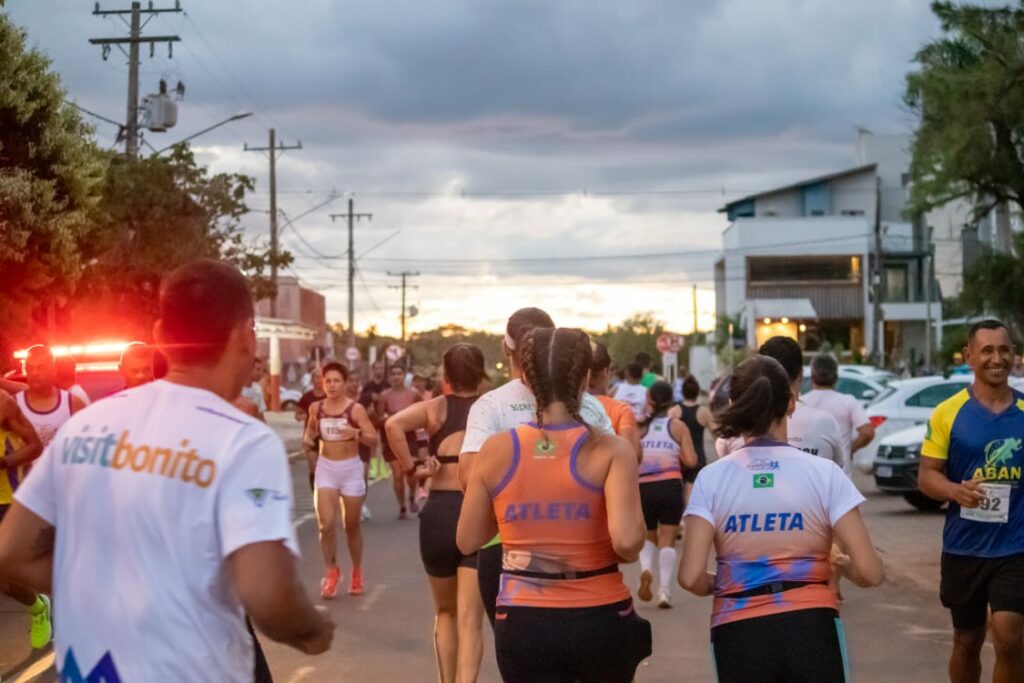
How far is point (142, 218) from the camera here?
2944 centimetres

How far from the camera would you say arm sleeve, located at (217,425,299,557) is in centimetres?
326

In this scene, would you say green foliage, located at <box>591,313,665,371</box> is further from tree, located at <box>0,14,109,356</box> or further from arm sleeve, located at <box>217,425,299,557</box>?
arm sleeve, located at <box>217,425,299,557</box>

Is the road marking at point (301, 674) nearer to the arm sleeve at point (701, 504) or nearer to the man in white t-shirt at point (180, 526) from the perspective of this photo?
the arm sleeve at point (701, 504)

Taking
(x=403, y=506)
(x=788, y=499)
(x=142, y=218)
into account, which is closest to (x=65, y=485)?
(x=788, y=499)

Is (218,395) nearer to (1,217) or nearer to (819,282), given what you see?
(1,217)

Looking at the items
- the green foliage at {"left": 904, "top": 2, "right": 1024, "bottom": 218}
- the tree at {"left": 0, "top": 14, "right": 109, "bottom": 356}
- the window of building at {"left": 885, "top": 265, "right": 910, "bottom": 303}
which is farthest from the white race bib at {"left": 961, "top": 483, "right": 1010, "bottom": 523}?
the window of building at {"left": 885, "top": 265, "right": 910, "bottom": 303}

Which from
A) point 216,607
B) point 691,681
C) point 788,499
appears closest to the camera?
point 216,607

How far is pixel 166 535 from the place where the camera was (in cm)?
329

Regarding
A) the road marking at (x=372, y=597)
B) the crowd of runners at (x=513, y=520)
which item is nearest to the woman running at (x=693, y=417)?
the road marking at (x=372, y=597)

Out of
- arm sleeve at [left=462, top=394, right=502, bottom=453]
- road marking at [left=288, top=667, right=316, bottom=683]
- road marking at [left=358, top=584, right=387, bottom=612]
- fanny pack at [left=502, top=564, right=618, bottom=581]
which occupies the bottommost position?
road marking at [left=358, top=584, right=387, bottom=612]

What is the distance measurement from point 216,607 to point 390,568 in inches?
444

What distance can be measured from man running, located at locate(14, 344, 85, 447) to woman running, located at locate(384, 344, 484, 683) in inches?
128

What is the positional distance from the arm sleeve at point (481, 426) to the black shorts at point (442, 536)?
143 cm

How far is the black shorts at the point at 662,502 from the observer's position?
472 inches
